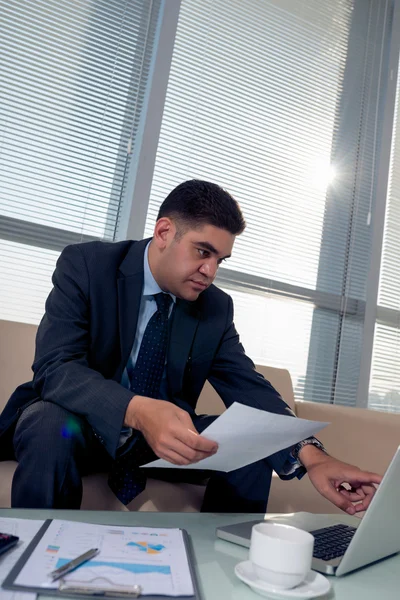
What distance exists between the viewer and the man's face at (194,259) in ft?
5.03

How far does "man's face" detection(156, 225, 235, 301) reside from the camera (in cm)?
153

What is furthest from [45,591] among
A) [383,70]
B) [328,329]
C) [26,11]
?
[383,70]

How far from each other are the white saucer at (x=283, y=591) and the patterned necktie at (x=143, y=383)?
639mm

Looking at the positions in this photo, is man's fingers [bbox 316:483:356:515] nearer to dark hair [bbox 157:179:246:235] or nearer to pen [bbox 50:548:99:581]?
pen [bbox 50:548:99:581]

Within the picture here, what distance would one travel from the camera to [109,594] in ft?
1.88

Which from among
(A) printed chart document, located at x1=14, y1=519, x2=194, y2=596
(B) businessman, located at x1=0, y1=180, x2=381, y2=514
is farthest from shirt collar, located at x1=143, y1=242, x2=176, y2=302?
(A) printed chart document, located at x1=14, y1=519, x2=194, y2=596

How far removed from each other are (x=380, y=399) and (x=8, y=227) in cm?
222

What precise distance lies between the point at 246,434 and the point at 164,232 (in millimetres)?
840

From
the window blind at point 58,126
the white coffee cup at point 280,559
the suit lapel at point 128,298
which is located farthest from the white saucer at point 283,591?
the window blind at point 58,126

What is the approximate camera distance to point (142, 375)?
1477 mm

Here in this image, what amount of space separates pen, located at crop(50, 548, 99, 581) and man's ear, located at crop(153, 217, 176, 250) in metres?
1.01

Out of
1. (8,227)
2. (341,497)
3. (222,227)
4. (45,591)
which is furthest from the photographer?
(8,227)

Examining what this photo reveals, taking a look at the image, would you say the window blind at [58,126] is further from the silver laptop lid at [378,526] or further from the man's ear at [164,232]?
the silver laptop lid at [378,526]

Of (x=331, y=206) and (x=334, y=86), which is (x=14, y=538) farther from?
(x=334, y=86)
